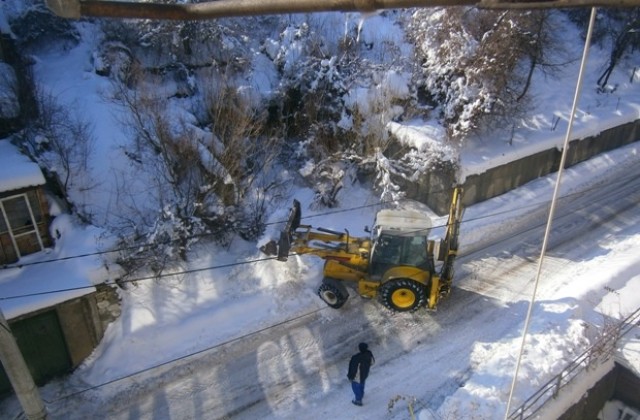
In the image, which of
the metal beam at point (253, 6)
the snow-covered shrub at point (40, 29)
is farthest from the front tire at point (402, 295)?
the snow-covered shrub at point (40, 29)

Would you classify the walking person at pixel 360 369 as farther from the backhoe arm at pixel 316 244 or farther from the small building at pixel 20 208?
the small building at pixel 20 208

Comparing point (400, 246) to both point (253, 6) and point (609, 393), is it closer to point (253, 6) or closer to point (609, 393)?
point (609, 393)

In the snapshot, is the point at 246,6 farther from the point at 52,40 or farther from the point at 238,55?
the point at 52,40

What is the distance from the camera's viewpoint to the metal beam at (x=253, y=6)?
160 centimetres

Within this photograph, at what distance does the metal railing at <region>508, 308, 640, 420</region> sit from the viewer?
336 inches

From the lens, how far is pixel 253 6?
→ 193 centimetres

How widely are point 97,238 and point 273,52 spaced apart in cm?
1058

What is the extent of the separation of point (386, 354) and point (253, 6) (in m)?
9.42

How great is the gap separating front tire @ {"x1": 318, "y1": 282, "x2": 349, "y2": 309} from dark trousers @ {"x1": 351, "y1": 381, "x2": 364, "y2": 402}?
246 centimetres

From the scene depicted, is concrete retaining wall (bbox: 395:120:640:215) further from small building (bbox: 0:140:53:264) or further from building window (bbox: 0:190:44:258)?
building window (bbox: 0:190:44:258)

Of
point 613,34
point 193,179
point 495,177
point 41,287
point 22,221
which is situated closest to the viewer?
point 41,287

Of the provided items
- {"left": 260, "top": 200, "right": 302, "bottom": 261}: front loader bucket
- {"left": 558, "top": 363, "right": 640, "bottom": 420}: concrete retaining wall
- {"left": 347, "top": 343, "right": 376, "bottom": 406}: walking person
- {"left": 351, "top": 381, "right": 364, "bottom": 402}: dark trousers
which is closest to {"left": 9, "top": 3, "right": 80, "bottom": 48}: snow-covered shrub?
{"left": 260, "top": 200, "right": 302, "bottom": 261}: front loader bucket

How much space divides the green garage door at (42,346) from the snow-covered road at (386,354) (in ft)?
1.66

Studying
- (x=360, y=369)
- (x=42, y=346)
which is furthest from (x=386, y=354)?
(x=42, y=346)
